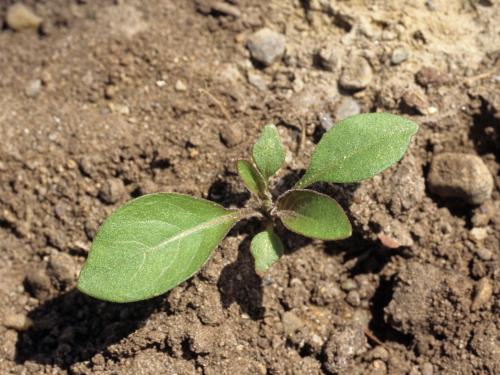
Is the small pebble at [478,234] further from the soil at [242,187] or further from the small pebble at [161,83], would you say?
the small pebble at [161,83]

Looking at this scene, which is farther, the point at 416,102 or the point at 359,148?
the point at 416,102

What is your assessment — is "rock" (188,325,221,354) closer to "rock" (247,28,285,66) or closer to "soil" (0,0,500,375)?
"soil" (0,0,500,375)

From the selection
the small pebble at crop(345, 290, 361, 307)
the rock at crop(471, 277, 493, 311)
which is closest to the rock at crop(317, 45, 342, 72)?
the small pebble at crop(345, 290, 361, 307)

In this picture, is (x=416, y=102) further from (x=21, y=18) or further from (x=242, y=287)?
(x=21, y=18)

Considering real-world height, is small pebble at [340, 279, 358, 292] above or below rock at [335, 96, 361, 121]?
below

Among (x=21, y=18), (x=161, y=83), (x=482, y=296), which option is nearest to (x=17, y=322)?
(x=161, y=83)

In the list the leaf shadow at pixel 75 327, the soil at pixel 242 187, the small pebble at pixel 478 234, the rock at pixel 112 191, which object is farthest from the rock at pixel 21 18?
the small pebble at pixel 478 234
